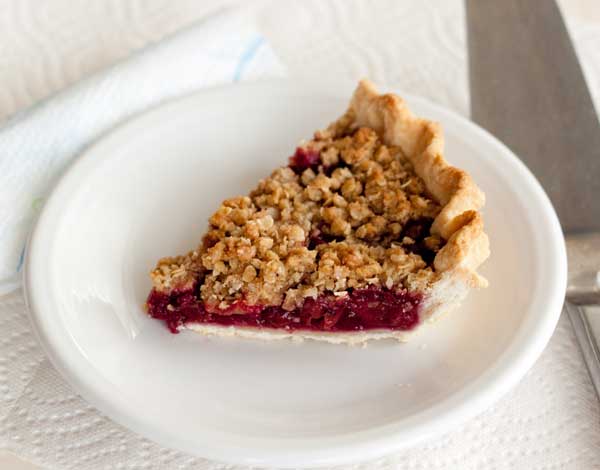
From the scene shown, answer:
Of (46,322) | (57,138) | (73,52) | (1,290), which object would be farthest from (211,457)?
(73,52)

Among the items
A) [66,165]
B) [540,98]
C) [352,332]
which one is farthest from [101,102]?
[540,98]

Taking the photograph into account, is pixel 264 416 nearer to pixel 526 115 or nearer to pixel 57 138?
pixel 57 138

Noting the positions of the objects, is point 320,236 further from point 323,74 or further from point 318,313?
point 323,74

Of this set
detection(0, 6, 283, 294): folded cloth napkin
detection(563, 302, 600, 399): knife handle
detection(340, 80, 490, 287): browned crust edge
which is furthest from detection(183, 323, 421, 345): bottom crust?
detection(0, 6, 283, 294): folded cloth napkin

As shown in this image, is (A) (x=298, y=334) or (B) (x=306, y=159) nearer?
(A) (x=298, y=334)

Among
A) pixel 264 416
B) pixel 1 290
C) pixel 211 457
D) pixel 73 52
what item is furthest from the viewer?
pixel 73 52

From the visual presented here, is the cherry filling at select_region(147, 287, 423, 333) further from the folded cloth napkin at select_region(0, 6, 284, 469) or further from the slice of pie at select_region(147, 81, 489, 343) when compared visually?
the folded cloth napkin at select_region(0, 6, 284, 469)
